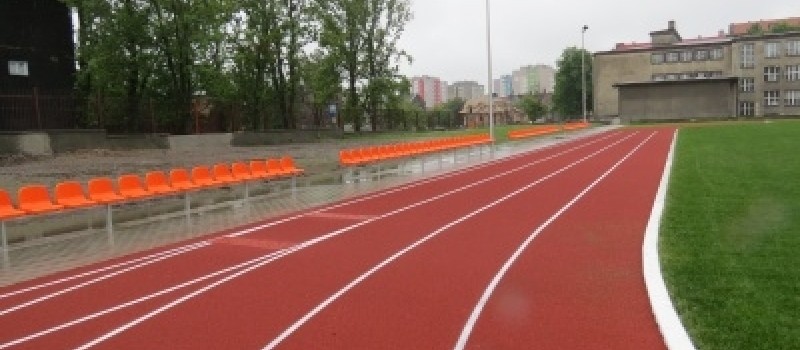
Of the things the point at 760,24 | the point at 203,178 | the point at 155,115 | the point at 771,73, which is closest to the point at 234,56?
the point at 155,115

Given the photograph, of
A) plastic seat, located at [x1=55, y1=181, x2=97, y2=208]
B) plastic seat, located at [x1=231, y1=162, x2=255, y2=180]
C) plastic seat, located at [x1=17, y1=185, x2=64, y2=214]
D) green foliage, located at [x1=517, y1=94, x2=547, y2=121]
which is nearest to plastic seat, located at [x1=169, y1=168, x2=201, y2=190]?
plastic seat, located at [x1=231, y1=162, x2=255, y2=180]

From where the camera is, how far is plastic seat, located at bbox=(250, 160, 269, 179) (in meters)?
14.8

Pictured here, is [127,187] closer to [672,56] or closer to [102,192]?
[102,192]

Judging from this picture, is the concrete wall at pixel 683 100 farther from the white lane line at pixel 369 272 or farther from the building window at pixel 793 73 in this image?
the white lane line at pixel 369 272

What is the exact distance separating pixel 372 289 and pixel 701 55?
80.8m

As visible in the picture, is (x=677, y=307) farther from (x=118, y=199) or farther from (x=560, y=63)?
(x=560, y=63)

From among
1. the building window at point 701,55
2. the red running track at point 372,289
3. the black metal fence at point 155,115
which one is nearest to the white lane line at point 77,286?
the red running track at point 372,289

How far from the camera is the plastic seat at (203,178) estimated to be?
43.2ft

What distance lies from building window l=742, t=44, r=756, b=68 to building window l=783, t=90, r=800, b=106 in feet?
15.9

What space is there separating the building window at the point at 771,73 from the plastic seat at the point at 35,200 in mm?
79051

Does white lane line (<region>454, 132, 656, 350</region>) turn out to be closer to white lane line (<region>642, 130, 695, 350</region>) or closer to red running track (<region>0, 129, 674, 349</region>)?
red running track (<region>0, 129, 674, 349</region>)

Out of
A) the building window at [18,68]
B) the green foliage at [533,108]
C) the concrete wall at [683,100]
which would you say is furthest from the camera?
the green foliage at [533,108]

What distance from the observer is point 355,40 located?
47250 millimetres

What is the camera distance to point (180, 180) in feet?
43.0
